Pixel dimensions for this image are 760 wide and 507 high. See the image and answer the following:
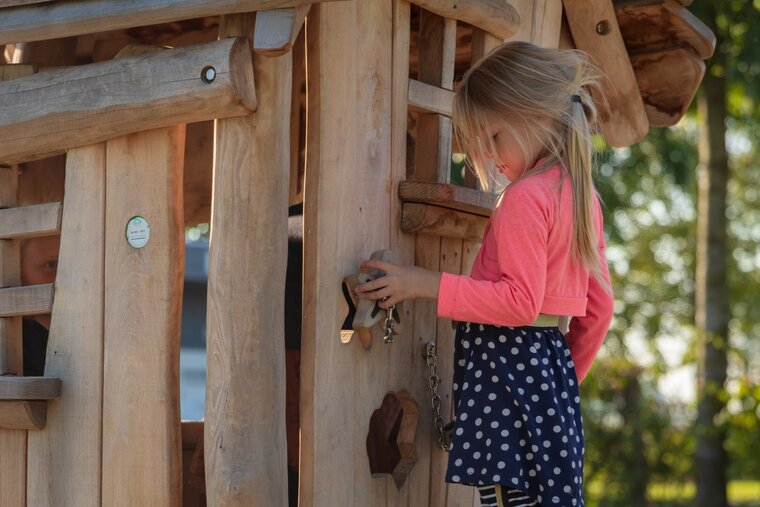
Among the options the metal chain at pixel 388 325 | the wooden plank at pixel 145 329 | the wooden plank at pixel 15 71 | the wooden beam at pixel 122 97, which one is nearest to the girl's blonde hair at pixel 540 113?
the metal chain at pixel 388 325

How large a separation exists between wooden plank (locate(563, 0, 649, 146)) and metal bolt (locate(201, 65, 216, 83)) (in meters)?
1.93

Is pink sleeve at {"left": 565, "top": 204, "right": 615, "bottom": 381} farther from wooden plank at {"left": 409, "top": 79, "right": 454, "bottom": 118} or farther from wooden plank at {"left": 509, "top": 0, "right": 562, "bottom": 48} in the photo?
wooden plank at {"left": 509, "top": 0, "right": 562, "bottom": 48}

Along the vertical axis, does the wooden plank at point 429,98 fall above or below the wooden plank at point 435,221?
above

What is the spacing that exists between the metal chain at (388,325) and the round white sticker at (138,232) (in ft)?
2.37

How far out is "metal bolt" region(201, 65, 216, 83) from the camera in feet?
9.69

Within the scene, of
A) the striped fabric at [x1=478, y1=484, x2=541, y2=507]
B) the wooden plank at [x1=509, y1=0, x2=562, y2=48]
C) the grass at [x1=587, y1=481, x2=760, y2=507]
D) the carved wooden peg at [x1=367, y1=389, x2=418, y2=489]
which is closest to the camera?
the striped fabric at [x1=478, y1=484, x2=541, y2=507]

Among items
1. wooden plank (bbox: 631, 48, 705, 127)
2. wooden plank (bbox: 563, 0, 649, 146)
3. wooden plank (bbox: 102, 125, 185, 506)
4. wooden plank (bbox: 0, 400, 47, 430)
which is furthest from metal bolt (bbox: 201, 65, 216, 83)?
wooden plank (bbox: 631, 48, 705, 127)

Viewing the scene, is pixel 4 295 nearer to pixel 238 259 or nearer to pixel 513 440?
pixel 238 259

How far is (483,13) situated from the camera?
11.8 feet

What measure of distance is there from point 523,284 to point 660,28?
226cm

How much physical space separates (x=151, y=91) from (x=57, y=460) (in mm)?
1121

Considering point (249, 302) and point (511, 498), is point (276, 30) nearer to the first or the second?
point (249, 302)

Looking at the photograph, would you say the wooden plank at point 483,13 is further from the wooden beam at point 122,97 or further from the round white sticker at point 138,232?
the round white sticker at point 138,232

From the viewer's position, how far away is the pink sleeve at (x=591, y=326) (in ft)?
10.9
